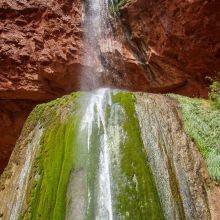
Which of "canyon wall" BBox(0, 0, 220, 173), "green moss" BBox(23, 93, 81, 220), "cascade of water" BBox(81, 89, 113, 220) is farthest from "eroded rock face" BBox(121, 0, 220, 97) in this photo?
"green moss" BBox(23, 93, 81, 220)

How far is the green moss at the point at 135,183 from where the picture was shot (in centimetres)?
574

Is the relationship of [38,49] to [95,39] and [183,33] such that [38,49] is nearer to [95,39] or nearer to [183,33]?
[95,39]

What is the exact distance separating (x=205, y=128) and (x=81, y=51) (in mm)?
6108

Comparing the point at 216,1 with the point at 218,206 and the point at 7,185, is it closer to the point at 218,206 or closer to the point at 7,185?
the point at 218,206

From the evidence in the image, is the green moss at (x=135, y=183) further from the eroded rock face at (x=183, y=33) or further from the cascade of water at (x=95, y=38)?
the cascade of water at (x=95, y=38)

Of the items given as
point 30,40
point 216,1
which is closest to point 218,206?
point 216,1

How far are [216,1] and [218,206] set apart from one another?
648 cm

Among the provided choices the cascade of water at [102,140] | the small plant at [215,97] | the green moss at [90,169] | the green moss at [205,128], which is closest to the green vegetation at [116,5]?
the small plant at [215,97]

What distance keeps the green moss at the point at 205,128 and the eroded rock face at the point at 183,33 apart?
3457 mm

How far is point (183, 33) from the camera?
39.3 feet

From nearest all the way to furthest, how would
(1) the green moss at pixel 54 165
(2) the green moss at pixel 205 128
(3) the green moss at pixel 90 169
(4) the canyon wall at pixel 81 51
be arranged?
(3) the green moss at pixel 90 169
(1) the green moss at pixel 54 165
(2) the green moss at pixel 205 128
(4) the canyon wall at pixel 81 51

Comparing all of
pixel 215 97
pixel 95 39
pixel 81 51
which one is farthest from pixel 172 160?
pixel 95 39

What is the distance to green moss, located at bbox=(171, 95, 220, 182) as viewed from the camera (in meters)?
7.10

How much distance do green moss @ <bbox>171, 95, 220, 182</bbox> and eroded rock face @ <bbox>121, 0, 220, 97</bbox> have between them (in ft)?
11.3
